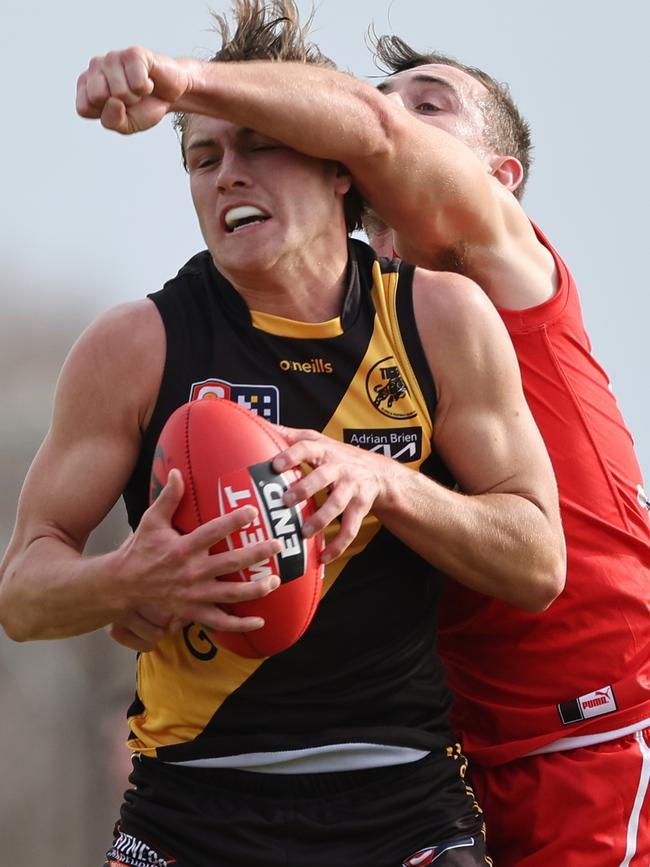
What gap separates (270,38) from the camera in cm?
292

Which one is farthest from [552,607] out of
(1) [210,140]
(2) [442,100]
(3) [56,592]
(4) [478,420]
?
(2) [442,100]

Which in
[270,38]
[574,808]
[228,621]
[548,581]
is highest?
[270,38]

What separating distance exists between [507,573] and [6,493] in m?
1.93

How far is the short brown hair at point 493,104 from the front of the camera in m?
4.01

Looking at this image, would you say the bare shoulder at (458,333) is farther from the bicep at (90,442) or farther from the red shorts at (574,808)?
the red shorts at (574,808)

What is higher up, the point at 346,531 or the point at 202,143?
the point at 202,143

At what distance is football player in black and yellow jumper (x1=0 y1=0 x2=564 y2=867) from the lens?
2469 mm

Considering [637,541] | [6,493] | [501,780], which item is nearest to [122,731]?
[6,493]

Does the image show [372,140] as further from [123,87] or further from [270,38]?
[123,87]

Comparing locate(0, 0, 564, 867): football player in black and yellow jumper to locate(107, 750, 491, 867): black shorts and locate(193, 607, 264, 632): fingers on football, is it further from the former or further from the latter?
locate(193, 607, 264, 632): fingers on football

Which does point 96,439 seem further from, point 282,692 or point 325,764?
point 325,764

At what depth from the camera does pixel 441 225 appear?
3156 mm

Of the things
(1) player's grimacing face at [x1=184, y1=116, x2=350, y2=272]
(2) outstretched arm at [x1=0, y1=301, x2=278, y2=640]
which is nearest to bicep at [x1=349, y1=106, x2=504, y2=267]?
(1) player's grimacing face at [x1=184, y1=116, x2=350, y2=272]

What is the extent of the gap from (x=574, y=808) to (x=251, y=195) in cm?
159
